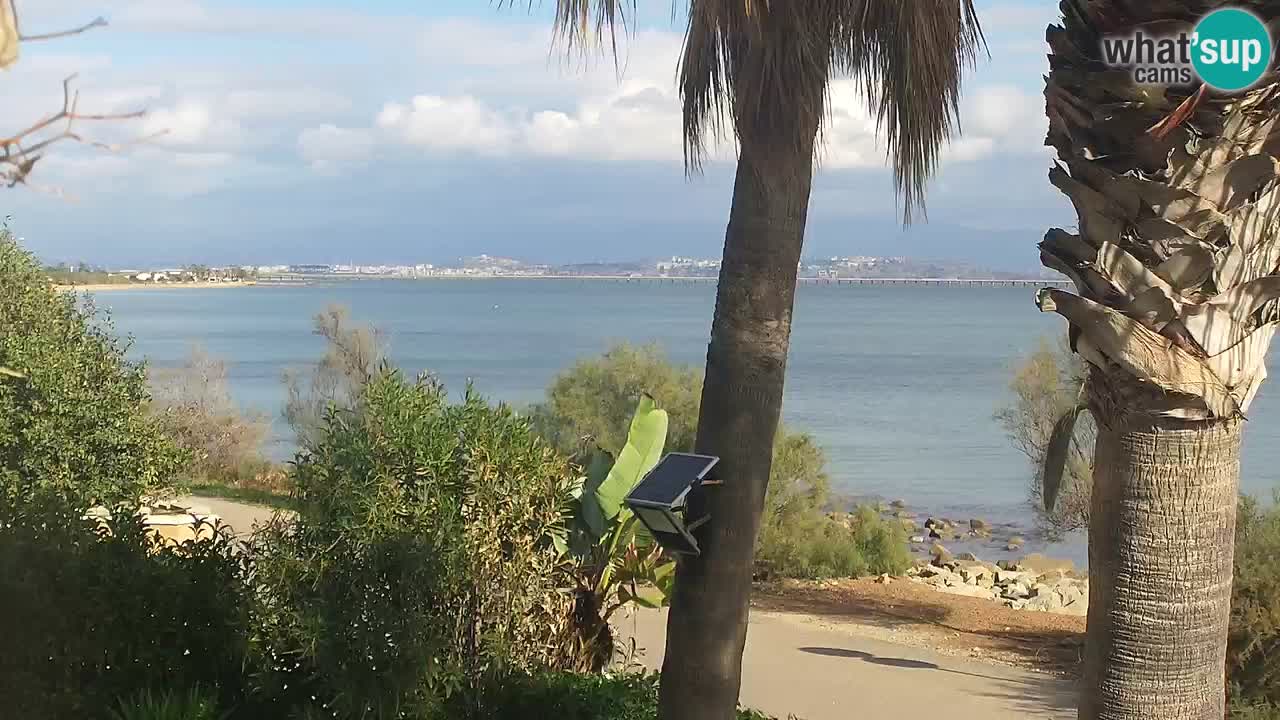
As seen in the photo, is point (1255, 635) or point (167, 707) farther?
point (1255, 635)

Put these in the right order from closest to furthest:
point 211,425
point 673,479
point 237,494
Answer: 1. point 673,479
2. point 237,494
3. point 211,425

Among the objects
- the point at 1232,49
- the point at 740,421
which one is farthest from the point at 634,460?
the point at 1232,49

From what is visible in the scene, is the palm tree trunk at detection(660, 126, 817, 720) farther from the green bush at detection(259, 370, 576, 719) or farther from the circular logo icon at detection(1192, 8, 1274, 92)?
the circular logo icon at detection(1192, 8, 1274, 92)

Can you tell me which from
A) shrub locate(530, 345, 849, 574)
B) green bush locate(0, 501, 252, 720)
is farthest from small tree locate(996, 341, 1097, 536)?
green bush locate(0, 501, 252, 720)

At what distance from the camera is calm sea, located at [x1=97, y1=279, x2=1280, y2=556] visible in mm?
36469

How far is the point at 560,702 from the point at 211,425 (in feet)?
74.3

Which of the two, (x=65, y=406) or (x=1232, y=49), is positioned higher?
(x=1232, y=49)

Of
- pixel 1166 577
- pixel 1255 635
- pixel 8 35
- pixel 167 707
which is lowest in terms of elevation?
pixel 167 707

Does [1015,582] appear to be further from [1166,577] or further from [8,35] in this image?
[8,35]

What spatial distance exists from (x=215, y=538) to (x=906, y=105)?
4.49 meters

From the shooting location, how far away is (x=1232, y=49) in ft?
11.2

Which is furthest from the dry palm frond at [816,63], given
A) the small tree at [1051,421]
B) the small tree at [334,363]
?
the small tree at [334,363]

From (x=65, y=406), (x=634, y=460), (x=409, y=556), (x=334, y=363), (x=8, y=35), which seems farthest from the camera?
(x=334, y=363)

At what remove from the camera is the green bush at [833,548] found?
1902cm
